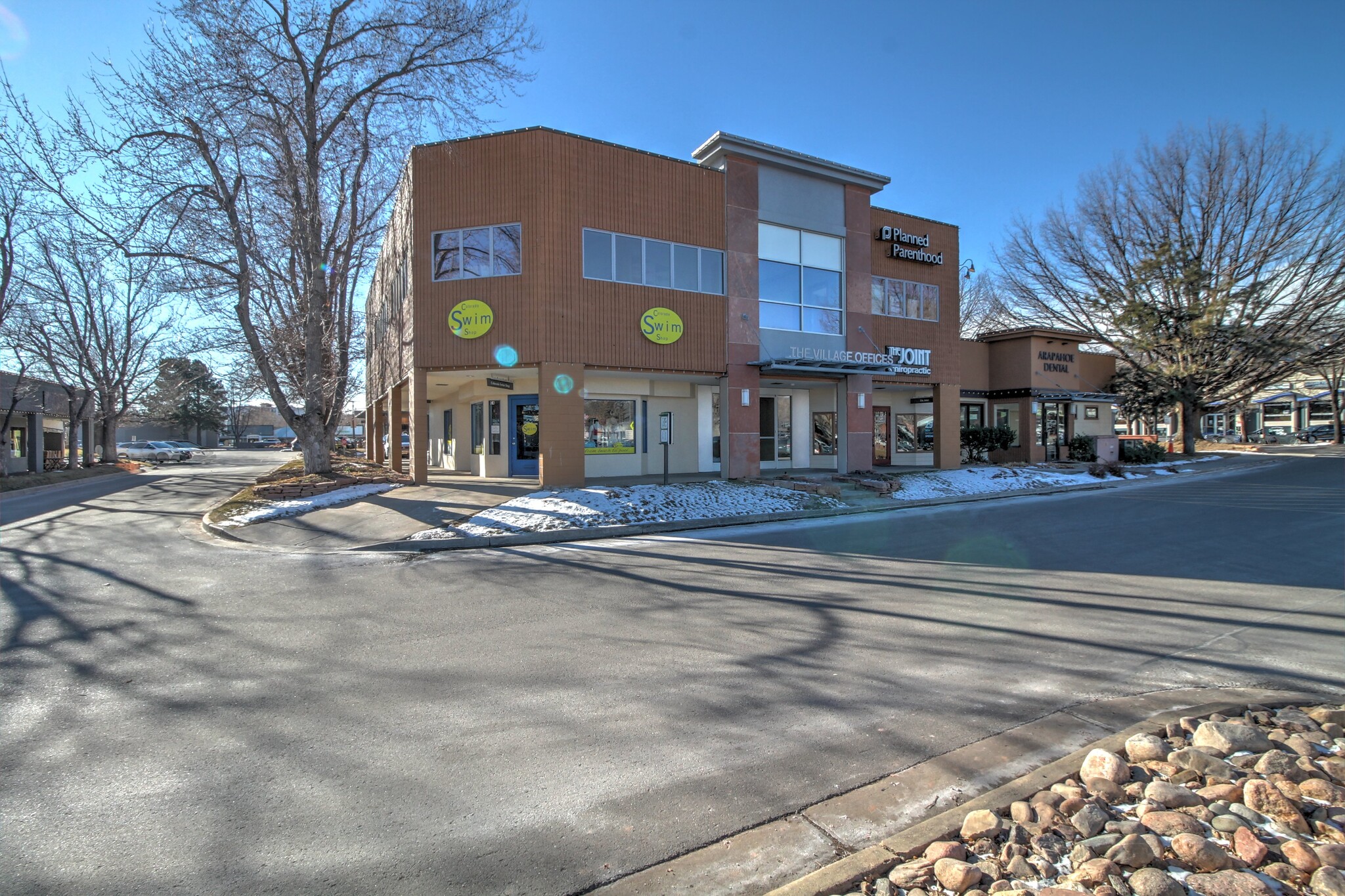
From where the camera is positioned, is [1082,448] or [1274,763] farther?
[1082,448]

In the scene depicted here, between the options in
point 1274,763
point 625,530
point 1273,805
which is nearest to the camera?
point 1273,805

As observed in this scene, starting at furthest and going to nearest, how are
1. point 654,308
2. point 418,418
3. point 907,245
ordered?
point 907,245, point 654,308, point 418,418

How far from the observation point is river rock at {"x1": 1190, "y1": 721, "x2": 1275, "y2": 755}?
11.6 feet

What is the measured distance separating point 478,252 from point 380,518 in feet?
23.0

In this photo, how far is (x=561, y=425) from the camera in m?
15.6

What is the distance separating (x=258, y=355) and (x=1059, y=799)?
20485 mm

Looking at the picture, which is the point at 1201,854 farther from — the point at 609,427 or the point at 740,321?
the point at 609,427

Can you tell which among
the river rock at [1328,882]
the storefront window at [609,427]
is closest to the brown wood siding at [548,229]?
the storefront window at [609,427]

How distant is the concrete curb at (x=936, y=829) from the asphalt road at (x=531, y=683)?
20.6 inches

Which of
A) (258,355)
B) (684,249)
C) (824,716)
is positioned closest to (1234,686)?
(824,716)

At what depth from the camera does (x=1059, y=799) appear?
122 inches

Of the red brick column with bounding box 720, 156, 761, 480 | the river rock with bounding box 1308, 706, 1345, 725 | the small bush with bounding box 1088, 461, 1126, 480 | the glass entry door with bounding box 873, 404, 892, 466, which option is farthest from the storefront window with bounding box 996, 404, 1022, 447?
the river rock with bounding box 1308, 706, 1345, 725

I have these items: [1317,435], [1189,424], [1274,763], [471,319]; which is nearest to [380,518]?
[471,319]

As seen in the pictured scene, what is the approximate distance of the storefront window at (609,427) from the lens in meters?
18.9
